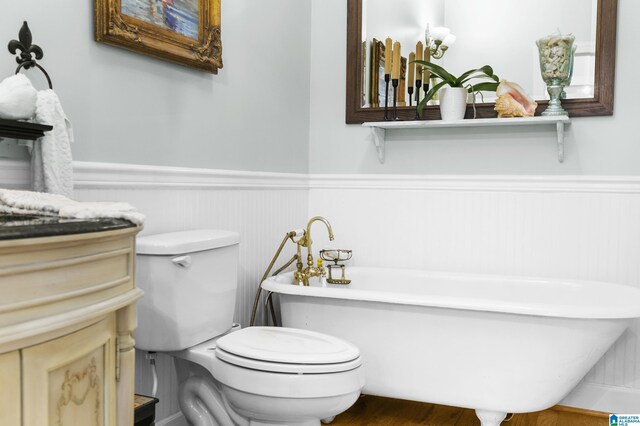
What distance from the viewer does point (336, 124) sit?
10.7ft

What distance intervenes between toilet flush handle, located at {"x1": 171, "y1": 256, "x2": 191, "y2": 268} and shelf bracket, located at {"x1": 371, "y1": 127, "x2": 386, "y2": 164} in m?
1.47

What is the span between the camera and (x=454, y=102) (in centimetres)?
289

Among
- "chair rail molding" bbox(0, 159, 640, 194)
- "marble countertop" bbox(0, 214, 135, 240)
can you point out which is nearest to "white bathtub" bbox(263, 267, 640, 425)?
"chair rail molding" bbox(0, 159, 640, 194)

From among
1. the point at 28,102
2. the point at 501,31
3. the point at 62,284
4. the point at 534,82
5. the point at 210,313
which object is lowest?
the point at 210,313

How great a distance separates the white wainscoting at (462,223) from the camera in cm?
272

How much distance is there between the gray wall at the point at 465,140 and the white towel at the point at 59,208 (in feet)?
6.74

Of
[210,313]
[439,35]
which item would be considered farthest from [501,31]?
[210,313]

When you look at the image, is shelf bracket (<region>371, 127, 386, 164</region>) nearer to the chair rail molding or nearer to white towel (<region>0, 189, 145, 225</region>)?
the chair rail molding

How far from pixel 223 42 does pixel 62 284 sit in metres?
1.75

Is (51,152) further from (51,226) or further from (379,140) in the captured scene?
(379,140)

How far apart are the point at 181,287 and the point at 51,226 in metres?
1.00

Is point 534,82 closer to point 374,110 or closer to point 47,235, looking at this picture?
point 374,110

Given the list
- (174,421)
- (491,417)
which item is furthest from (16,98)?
(491,417)

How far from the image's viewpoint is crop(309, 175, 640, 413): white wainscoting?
2754mm
